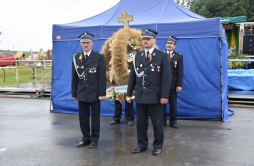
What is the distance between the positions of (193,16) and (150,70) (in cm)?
367

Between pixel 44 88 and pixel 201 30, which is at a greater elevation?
pixel 201 30

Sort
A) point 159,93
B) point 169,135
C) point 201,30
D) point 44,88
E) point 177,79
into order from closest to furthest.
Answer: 1. point 159,93
2. point 169,135
3. point 177,79
4. point 201,30
5. point 44,88

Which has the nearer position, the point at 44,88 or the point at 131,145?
the point at 131,145

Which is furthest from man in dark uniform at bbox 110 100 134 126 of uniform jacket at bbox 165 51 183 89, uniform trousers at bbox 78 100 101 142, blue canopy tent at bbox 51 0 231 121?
uniform trousers at bbox 78 100 101 142

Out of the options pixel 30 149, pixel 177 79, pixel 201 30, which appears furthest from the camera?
pixel 201 30

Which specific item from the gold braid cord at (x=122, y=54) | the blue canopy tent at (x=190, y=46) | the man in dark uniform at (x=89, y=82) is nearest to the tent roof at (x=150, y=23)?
the blue canopy tent at (x=190, y=46)

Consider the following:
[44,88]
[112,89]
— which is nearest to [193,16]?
[112,89]

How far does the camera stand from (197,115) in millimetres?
7633

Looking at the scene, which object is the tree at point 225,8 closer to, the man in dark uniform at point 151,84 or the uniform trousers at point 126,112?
the uniform trousers at point 126,112

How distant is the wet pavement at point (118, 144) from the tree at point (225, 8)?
22577 millimetres

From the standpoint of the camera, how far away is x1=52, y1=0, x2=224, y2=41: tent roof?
24.2ft

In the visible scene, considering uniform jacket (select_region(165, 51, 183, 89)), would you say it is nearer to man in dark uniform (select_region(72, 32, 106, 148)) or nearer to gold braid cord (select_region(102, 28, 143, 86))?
gold braid cord (select_region(102, 28, 143, 86))

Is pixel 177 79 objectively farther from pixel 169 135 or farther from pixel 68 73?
pixel 68 73

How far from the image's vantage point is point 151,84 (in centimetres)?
492
